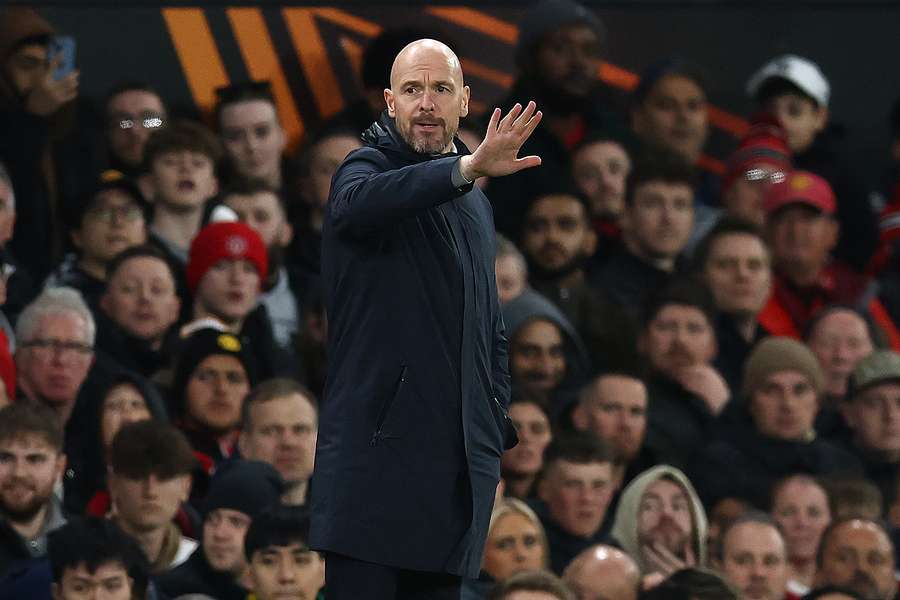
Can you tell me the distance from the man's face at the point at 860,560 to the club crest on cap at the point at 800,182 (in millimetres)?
2324

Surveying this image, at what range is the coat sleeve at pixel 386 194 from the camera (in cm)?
402

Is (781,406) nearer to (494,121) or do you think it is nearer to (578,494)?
(578,494)

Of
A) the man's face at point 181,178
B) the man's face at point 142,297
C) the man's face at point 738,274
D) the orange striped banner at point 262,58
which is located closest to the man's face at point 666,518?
the man's face at point 738,274

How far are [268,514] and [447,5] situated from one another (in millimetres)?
4075

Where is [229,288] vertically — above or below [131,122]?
below

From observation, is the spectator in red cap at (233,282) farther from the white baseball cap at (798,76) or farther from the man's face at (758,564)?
the white baseball cap at (798,76)

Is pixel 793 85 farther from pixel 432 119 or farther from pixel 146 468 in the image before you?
pixel 432 119

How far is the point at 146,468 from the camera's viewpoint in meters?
7.14

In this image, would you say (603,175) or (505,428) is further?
(603,175)

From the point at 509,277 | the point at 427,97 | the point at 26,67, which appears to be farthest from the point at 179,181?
the point at 427,97

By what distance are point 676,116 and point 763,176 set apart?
490 millimetres

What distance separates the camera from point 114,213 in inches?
336

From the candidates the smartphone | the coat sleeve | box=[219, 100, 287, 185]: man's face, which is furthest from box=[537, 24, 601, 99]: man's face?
the coat sleeve

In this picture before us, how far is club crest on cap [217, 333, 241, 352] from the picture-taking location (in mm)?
7988
